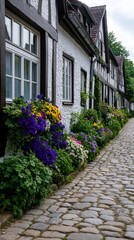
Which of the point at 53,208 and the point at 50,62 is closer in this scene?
the point at 53,208

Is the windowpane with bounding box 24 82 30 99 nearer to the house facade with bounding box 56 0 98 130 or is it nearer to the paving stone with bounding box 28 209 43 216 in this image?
the house facade with bounding box 56 0 98 130

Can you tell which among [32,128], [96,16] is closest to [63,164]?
[32,128]

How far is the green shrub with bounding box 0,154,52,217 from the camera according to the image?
419 cm

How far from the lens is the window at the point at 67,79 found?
10173 mm

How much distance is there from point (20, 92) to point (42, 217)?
9.63ft

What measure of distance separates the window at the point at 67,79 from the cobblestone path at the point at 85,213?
13.2 feet

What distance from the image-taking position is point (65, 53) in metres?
9.80

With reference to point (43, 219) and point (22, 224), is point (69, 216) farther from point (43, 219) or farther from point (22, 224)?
point (22, 224)

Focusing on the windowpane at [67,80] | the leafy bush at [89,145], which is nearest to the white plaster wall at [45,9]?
the windowpane at [67,80]

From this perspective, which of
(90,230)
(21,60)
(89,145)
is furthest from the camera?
(89,145)

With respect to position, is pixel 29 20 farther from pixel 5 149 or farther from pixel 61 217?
pixel 61 217

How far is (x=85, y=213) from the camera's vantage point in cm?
440

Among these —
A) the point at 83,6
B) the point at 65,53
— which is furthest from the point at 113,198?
the point at 83,6

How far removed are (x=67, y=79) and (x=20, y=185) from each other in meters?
6.73
